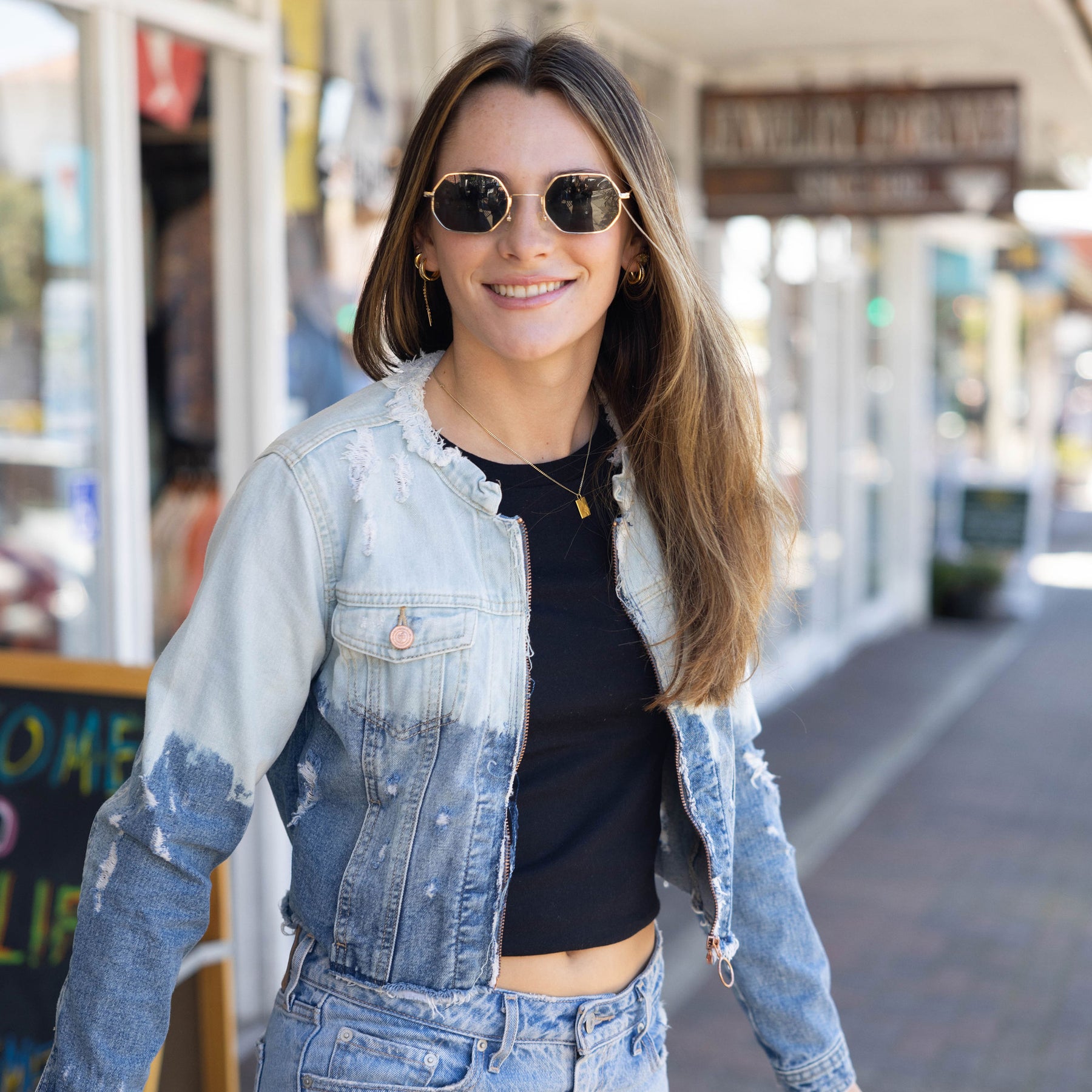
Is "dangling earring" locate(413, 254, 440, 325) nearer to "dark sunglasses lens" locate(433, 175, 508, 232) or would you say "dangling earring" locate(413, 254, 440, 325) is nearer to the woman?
the woman

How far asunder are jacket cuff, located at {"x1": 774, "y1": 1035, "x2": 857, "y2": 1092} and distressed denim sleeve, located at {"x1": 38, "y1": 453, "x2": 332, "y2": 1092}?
2.87 ft

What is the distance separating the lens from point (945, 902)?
18.3 ft

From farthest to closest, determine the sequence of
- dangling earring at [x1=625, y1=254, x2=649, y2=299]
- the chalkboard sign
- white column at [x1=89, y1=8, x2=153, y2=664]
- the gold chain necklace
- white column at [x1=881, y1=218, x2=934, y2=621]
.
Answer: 1. the chalkboard sign
2. white column at [x1=881, y1=218, x2=934, y2=621]
3. white column at [x1=89, y1=8, x2=153, y2=664]
4. dangling earring at [x1=625, y1=254, x2=649, y2=299]
5. the gold chain necklace

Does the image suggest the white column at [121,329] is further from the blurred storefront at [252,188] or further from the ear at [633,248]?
the ear at [633,248]

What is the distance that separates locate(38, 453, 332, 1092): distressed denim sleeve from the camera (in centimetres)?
143

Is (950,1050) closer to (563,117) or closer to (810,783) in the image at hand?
(810,783)

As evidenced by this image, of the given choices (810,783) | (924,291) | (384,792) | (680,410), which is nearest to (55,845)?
(384,792)

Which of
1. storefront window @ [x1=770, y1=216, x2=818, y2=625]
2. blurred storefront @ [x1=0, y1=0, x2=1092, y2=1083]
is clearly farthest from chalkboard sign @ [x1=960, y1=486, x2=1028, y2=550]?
blurred storefront @ [x1=0, y1=0, x2=1092, y2=1083]

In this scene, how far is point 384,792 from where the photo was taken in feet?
4.99

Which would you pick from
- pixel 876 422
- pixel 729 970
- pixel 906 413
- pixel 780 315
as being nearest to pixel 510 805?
pixel 729 970

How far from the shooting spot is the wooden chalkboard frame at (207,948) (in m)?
2.49

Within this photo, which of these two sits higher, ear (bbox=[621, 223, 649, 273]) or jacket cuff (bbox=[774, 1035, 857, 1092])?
ear (bbox=[621, 223, 649, 273])

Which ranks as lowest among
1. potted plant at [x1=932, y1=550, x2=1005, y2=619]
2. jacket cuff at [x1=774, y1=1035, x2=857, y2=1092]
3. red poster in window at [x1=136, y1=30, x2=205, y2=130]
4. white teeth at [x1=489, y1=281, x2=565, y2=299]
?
potted plant at [x1=932, y1=550, x2=1005, y2=619]

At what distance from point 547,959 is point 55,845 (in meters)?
1.28
